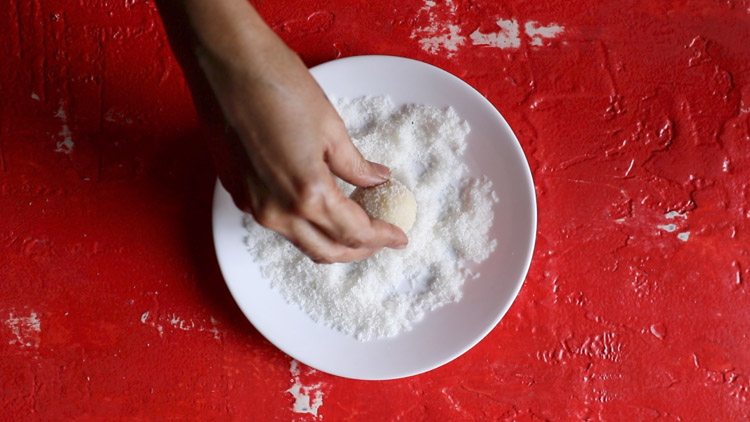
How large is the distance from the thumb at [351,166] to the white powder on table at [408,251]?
0.48ft

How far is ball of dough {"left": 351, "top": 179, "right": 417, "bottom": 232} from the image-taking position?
3.22ft

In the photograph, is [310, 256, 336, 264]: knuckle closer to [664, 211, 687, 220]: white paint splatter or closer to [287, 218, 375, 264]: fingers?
[287, 218, 375, 264]: fingers

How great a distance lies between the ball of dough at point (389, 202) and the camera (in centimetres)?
98

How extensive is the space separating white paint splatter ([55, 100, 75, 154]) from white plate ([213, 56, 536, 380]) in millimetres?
350

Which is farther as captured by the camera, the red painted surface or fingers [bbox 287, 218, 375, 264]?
the red painted surface

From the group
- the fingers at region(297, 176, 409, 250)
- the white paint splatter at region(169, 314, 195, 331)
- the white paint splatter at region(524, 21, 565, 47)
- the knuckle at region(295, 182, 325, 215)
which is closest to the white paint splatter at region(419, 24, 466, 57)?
the white paint splatter at region(524, 21, 565, 47)

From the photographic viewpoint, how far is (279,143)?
0.70m

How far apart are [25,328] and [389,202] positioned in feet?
2.48

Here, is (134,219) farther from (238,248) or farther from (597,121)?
(597,121)

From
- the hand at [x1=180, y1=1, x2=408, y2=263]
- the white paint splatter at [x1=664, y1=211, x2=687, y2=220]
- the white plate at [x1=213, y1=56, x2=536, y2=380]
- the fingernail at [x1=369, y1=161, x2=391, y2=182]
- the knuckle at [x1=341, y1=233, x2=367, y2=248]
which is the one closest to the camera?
the hand at [x1=180, y1=1, x2=408, y2=263]

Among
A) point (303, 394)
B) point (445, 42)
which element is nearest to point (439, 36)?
point (445, 42)

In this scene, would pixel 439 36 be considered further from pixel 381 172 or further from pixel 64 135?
pixel 64 135

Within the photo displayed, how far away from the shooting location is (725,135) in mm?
1179

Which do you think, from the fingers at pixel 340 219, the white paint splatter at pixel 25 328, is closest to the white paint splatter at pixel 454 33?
the fingers at pixel 340 219
